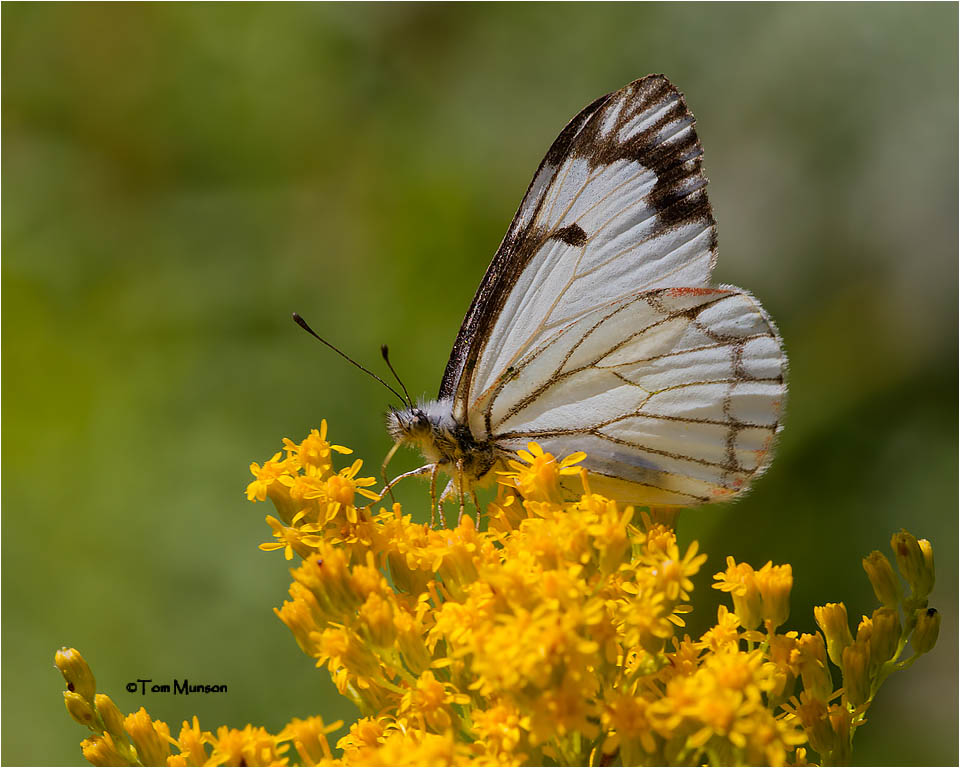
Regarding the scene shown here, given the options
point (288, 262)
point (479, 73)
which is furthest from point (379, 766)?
point (479, 73)

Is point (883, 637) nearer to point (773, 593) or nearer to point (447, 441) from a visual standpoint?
point (773, 593)

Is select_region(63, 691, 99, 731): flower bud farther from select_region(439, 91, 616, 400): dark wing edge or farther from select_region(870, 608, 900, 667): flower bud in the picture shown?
select_region(870, 608, 900, 667): flower bud

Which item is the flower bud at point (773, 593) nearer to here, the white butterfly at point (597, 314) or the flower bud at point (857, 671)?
the flower bud at point (857, 671)

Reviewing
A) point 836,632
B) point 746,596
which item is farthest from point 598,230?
point 836,632

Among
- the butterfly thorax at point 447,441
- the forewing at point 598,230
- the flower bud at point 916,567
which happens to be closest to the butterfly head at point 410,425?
the butterfly thorax at point 447,441

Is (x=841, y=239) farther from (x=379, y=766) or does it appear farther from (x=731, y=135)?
(x=379, y=766)
